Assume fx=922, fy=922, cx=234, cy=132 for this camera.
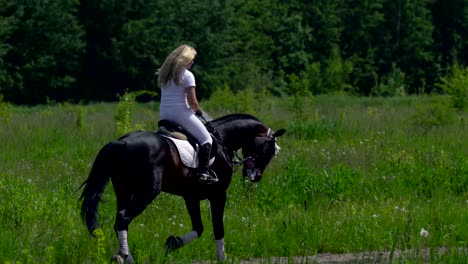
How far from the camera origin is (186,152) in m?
9.46

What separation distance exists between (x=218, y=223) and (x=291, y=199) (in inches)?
166

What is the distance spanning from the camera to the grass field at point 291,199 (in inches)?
376

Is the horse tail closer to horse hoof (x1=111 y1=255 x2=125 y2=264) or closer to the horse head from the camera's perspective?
horse hoof (x1=111 y1=255 x2=125 y2=264)

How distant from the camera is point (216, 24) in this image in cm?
6488

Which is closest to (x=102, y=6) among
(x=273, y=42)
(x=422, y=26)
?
(x=273, y=42)

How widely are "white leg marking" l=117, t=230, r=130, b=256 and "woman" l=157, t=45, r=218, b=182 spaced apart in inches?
46.0

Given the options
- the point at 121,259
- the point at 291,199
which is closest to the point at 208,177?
the point at 121,259

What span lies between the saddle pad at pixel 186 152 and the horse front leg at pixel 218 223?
0.54 metres

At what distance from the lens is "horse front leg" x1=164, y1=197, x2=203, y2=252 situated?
363 inches

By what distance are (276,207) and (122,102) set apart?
21.1ft

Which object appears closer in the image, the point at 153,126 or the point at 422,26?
the point at 153,126

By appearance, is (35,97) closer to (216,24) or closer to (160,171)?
(216,24)

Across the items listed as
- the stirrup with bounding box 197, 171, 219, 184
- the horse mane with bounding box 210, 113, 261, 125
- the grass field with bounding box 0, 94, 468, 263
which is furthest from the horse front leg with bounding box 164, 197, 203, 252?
the horse mane with bounding box 210, 113, 261, 125

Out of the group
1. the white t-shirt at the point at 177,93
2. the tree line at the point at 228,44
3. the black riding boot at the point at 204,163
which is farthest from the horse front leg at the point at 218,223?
the tree line at the point at 228,44
